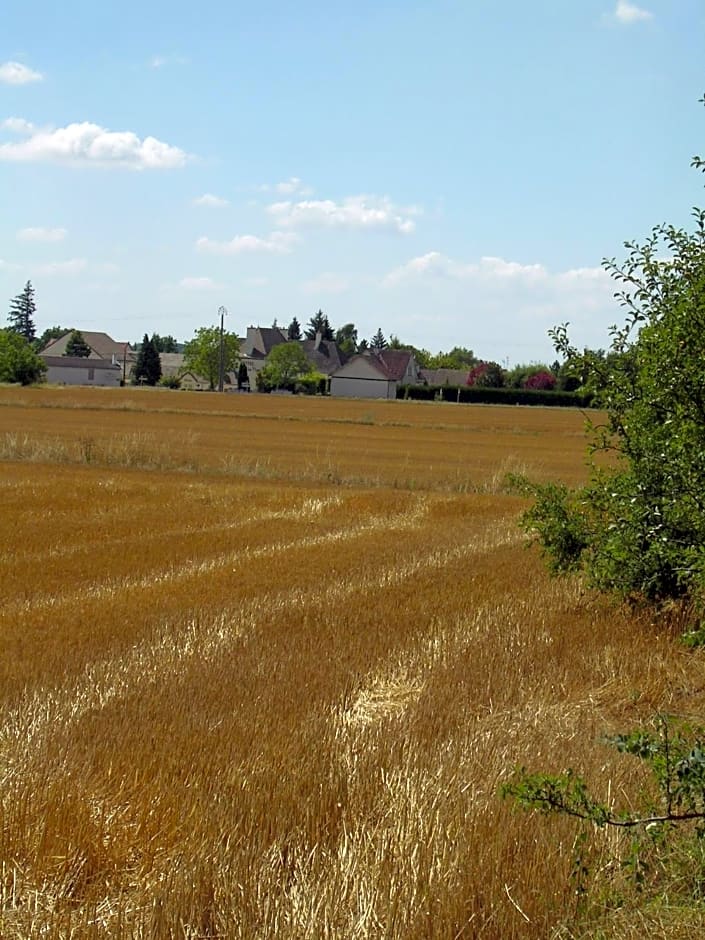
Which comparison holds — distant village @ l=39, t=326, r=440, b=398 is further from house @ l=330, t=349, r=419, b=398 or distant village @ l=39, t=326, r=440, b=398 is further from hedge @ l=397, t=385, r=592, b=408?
hedge @ l=397, t=385, r=592, b=408

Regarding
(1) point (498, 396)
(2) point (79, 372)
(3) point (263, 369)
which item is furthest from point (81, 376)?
(1) point (498, 396)

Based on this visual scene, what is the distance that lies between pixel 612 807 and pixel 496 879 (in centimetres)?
120

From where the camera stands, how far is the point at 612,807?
19.6ft

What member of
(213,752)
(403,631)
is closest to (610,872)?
(213,752)

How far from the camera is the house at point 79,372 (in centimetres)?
13712

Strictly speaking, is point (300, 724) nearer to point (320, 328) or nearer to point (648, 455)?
point (648, 455)

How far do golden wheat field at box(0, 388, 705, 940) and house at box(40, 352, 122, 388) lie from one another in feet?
399

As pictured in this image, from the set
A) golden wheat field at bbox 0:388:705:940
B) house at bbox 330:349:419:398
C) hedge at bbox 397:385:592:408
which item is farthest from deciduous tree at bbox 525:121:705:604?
house at bbox 330:349:419:398

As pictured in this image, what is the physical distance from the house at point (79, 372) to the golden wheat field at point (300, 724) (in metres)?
122

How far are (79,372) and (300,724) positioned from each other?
135784mm

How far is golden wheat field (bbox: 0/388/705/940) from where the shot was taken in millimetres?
4922

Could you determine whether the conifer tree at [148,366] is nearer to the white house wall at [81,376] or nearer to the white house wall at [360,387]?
the white house wall at [81,376]

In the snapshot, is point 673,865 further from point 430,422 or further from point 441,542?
point 430,422

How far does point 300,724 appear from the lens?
7.53 meters
